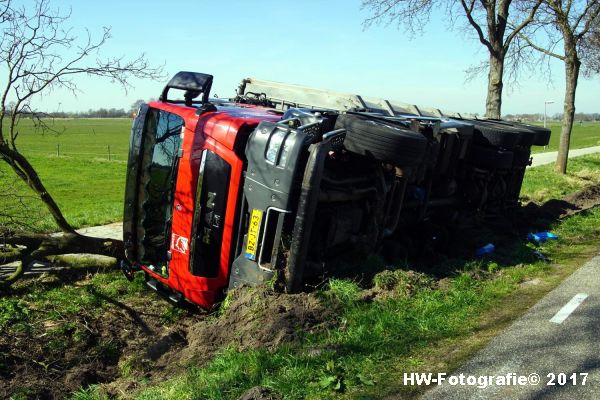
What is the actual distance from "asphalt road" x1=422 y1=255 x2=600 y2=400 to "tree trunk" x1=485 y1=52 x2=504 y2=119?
11.2 metres

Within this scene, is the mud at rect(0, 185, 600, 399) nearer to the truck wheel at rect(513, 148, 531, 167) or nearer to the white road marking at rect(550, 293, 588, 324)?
the white road marking at rect(550, 293, 588, 324)

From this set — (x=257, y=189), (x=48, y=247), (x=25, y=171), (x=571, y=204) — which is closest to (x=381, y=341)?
(x=257, y=189)

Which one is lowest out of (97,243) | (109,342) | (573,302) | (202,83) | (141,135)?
(109,342)

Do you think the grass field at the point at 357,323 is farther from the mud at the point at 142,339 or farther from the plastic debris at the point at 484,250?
the plastic debris at the point at 484,250

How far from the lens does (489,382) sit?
11.7ft

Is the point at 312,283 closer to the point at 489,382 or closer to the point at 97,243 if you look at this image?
the point at 489,382

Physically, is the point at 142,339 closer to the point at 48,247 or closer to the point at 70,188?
the point at 48,247

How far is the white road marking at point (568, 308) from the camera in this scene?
4.67 metres

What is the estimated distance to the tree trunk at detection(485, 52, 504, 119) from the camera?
51.3ft

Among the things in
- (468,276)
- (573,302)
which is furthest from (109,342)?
(573,302)

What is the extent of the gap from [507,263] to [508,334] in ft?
9.33

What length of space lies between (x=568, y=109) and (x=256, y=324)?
1801cm

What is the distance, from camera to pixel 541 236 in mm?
8578

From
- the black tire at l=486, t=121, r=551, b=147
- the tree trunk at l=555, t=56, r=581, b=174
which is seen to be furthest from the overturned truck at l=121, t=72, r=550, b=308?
the tree trunk at l=555, t=56, r=581, b=174
